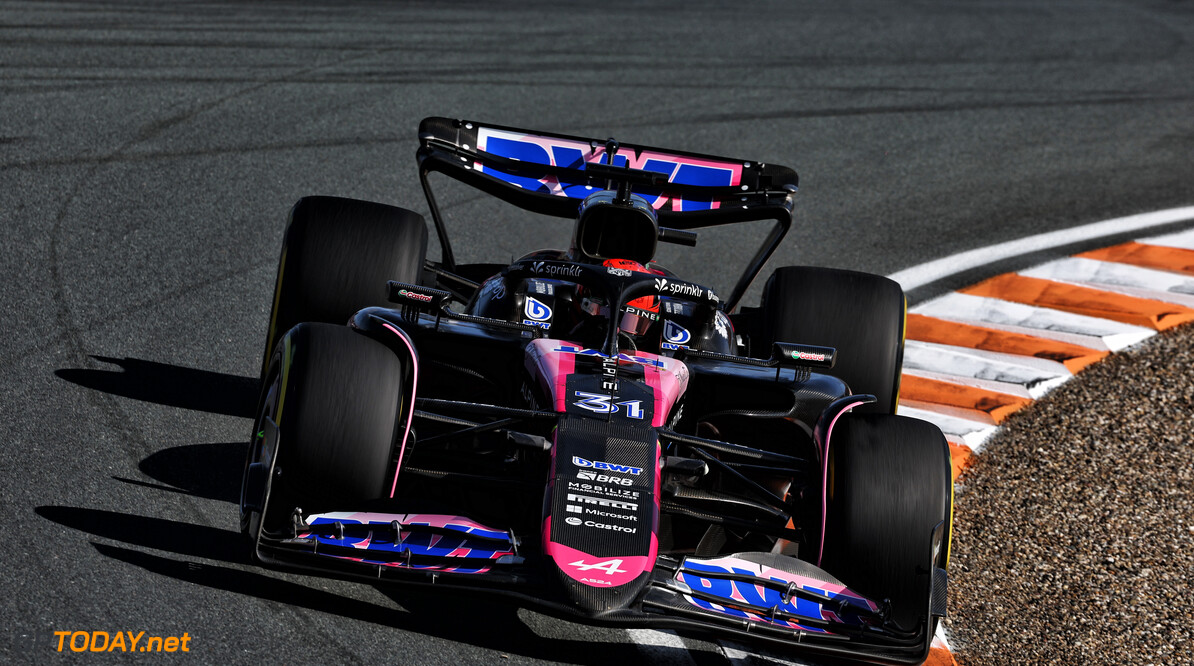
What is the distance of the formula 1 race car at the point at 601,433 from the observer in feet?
13.0

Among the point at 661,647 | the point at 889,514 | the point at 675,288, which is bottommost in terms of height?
the point at 661,647

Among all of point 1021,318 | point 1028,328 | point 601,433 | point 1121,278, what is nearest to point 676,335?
point 601,433

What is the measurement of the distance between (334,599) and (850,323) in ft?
8.74

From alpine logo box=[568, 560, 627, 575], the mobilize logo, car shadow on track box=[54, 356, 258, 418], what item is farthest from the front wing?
car shadow on track box=[54, 356, 258, 418]

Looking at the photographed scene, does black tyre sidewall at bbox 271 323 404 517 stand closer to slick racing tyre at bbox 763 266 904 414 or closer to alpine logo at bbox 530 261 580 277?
alpine logo at bbox 530 261 580 277

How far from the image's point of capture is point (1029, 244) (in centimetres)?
944

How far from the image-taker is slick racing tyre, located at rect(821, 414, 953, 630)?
13.7ft

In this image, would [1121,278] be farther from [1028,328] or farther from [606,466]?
[606,466]

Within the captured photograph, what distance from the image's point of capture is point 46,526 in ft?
15.0

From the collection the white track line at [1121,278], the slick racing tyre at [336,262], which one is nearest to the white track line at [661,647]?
the slick racing tyre at [336,262]

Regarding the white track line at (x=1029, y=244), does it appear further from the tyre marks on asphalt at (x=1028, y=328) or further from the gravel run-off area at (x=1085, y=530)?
the gravel run-off area at (x=1085, y=530)

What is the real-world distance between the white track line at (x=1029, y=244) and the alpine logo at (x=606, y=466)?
15.2 feet

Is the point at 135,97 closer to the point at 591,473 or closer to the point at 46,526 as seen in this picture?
the point at 46,526

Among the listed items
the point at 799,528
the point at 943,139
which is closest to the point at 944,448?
the point at 799,528
